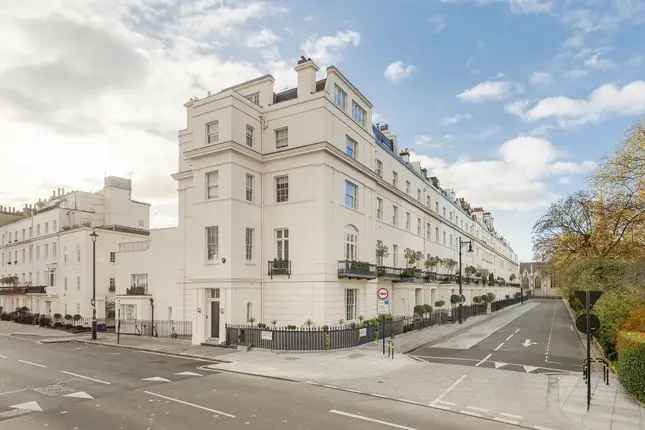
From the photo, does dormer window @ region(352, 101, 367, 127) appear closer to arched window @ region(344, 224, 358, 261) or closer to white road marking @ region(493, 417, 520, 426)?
A: arched window @ region(344, 224, 358, 261)

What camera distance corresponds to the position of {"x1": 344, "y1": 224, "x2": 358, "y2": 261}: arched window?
2767 cm

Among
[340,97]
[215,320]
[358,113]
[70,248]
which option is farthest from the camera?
[70,248]

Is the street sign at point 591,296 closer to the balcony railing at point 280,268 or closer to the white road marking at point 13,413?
the white road marking at point 13,413

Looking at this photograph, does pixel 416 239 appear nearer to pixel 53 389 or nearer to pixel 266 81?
pixel 266 81

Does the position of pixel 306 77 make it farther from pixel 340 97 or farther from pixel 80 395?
pixel 80 395

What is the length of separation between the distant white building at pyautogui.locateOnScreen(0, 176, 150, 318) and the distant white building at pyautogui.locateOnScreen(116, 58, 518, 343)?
1061 centimetres

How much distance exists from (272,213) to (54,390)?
15.0 metres

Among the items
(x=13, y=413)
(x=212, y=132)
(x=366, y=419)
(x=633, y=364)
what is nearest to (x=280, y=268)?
(x=212, y=132)

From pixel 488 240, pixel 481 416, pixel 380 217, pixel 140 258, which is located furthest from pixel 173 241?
pixel 488 240

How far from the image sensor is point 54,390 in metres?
14.3

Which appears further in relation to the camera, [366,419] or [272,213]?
[272,213]

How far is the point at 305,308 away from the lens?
24938mm

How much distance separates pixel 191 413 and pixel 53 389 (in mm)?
6313

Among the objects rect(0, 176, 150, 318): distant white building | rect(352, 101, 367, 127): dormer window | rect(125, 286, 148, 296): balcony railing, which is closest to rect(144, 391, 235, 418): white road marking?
rect(125, 286, 148, 296): balcony railing
